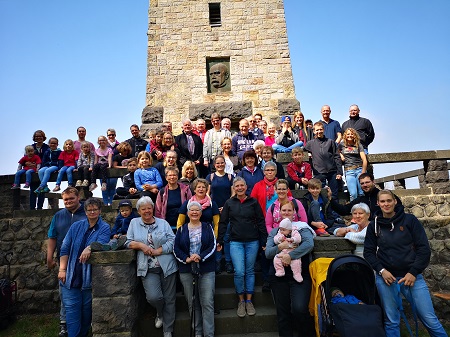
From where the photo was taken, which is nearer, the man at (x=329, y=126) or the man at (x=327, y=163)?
the man at (x=327, y=163)

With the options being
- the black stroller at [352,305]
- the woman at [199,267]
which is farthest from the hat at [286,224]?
the woman at [199,267]

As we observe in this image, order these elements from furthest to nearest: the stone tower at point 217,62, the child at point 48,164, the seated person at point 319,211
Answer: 1. the stone tower at point 217,62
2. the child at point 48,164
3. the seated person at point 319,211

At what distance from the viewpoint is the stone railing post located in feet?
12.1

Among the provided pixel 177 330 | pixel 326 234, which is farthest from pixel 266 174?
pixel 177 330

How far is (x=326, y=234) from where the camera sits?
4.41 meters

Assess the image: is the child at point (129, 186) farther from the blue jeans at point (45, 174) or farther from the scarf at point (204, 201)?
the blue jeans at point (45, 174)

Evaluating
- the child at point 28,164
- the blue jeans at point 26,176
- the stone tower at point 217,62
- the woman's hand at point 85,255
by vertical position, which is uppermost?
the stone tower at point 217,62

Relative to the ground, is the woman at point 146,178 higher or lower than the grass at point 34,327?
higher

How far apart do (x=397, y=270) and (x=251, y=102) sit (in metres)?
7.52

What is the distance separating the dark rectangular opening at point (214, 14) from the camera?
1093 cm

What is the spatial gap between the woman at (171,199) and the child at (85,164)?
2.33 m

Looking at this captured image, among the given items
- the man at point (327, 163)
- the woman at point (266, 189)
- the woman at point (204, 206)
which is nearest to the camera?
the woman at point (204, 206)

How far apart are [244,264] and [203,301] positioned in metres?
0.71

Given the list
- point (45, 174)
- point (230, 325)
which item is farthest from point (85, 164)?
point (230, 325)
